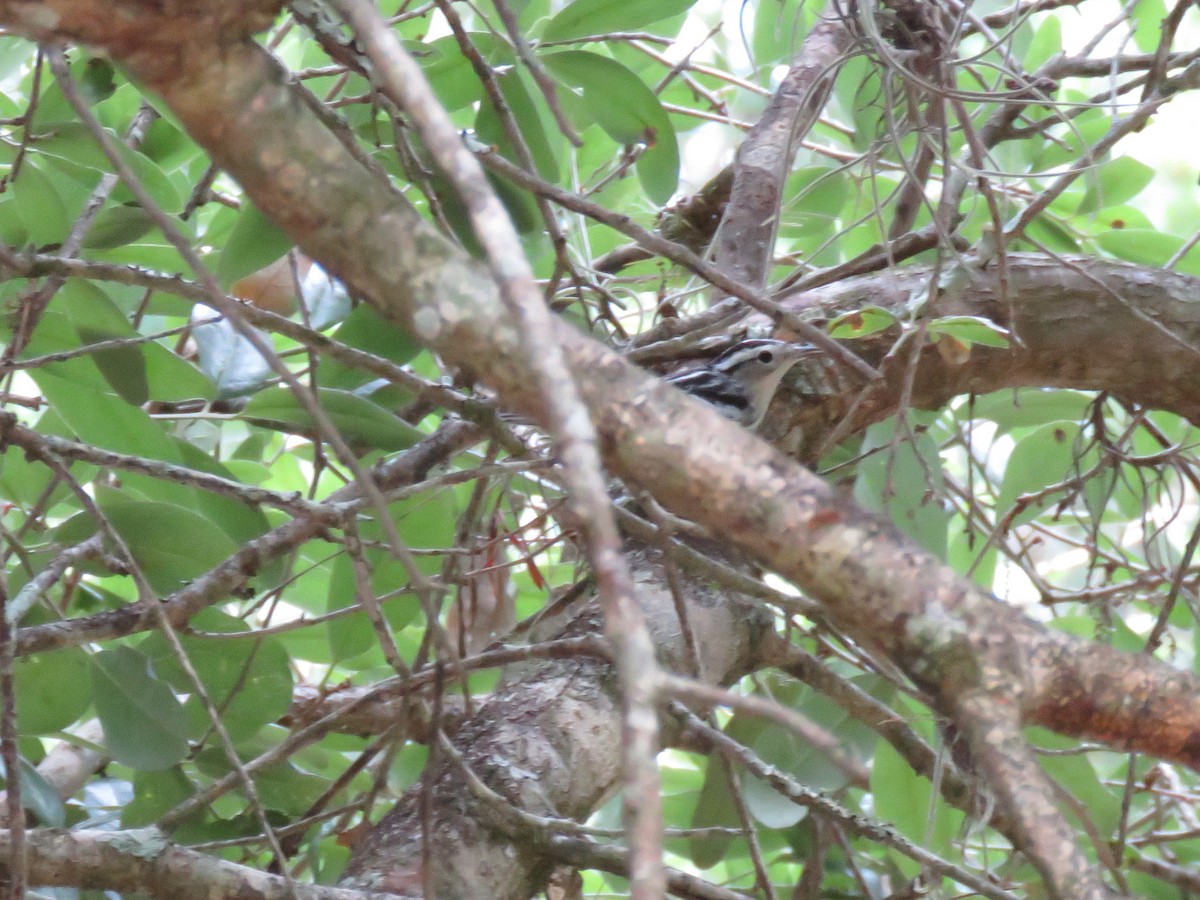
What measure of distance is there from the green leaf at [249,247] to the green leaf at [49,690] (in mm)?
530

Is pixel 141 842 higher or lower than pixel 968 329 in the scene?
lower

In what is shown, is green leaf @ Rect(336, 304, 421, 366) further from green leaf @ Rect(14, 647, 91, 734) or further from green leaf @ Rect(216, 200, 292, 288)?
green leaf @ Rect(14, 647, 91, 734)

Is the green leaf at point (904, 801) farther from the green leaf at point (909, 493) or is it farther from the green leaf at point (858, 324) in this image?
the green leaf at point (858, 324)

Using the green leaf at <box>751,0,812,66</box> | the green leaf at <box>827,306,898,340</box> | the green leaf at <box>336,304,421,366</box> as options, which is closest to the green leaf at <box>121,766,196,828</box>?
the green leaf at <box>336,304,421,366</box>

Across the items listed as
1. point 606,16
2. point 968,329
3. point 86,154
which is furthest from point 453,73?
point 968,329

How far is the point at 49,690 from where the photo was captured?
138 centimetres

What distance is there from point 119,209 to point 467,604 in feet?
3.38

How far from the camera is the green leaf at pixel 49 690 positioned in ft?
4.51

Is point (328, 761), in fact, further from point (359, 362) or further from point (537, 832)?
point (359, 362)

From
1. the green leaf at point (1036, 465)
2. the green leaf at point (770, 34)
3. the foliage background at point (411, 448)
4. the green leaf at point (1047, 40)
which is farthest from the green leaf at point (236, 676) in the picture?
the green leaf at point (1047, 40)

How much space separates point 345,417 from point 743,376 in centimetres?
89

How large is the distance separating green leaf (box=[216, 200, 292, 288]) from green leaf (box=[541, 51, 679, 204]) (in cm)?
48

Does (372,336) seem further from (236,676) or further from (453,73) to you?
(236,676)

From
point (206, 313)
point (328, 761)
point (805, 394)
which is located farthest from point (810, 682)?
point (206, 313)
